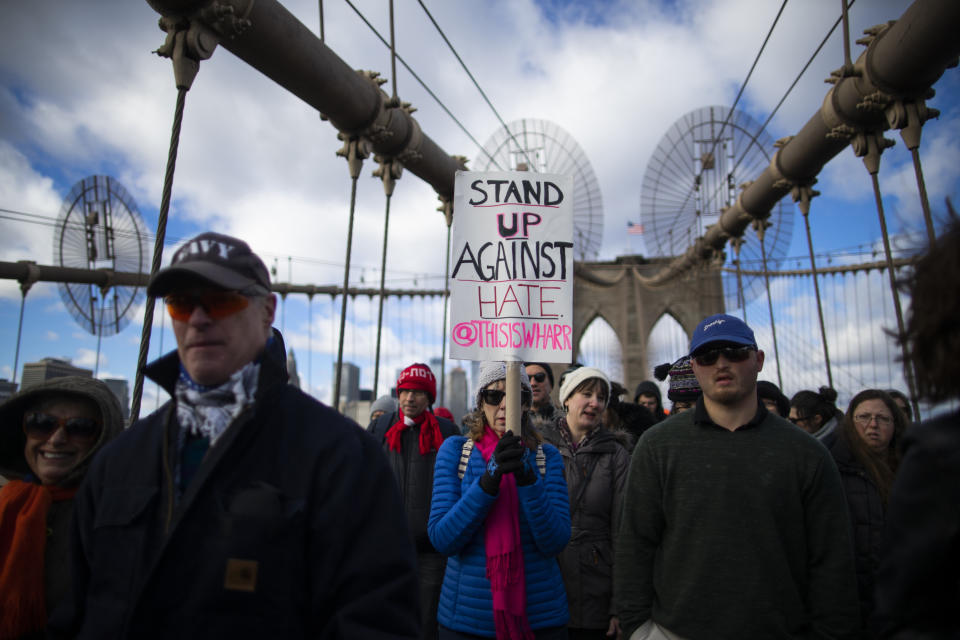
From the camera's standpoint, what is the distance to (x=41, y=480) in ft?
6.66

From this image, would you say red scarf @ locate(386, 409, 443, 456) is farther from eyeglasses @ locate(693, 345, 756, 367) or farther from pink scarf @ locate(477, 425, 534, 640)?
eyeglasses @ locate(693, 345, 756, 367)

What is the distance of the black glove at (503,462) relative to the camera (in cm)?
255

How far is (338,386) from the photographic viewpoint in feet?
22.9

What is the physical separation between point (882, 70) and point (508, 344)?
20.2 feet

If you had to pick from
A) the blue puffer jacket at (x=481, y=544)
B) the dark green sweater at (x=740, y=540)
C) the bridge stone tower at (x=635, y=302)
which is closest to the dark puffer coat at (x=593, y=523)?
the blue puffer jacket at (x=481, y=544)

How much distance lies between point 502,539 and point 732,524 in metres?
1.02

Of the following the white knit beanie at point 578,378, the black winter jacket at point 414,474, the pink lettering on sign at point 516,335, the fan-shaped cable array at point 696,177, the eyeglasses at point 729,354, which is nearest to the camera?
the eyeglasses at point 729,354

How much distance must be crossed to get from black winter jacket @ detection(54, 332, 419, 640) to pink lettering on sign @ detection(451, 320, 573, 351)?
5.52ft

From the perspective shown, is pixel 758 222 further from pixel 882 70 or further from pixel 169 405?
pixel 169 405

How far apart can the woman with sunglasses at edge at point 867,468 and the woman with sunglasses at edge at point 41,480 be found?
3087 millimetres

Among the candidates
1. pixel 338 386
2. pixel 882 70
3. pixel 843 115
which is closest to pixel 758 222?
pixel 843 115

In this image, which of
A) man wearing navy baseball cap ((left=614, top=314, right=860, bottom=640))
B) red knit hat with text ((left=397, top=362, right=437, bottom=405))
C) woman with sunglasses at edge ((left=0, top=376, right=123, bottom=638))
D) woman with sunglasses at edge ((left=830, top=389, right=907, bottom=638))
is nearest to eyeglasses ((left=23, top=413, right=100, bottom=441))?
woman with sunglasses at edge ((left=0, top=376, right=123, bottom=638))

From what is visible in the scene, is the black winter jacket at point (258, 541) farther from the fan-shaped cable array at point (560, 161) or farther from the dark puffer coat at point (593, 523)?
the fan-shaped cable array at point (560, 161)

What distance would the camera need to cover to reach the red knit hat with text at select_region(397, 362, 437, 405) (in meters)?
4.62
